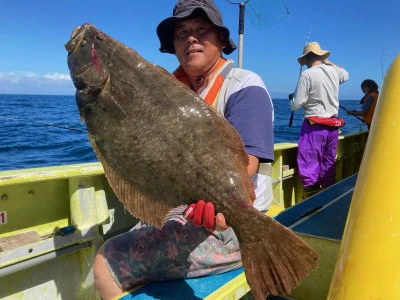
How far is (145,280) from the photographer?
2.40 m

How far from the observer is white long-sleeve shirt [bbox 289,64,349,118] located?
5785mm

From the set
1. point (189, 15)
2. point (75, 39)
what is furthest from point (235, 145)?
point (75, 39)

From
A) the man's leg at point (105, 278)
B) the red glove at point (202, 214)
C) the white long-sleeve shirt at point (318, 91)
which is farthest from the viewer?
the white long-sleeve shirt at point (318, 91)

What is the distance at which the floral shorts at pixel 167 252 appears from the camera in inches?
91.4

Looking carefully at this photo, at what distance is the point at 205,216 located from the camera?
1.90 metres

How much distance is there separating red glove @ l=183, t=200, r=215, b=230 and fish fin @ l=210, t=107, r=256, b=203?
243 mm

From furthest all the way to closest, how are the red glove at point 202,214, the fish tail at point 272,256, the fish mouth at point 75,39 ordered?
the fish mouth at point 75,39, the red glove at point 202,214, the fish tail at point 272,256

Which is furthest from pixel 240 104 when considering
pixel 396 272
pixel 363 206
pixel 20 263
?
pixel 20 263

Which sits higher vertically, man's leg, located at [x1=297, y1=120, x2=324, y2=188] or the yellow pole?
the yellow pole

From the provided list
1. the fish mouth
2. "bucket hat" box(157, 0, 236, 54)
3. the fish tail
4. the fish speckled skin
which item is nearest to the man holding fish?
"bucket hat" box(157, 0, 236, 54)

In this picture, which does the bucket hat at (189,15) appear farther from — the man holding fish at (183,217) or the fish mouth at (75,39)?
the fish mouth at (75,39)

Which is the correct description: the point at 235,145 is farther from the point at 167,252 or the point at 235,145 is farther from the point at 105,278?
the point at 105,278

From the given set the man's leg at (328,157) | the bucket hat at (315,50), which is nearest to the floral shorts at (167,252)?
the man's leg at (328,157)

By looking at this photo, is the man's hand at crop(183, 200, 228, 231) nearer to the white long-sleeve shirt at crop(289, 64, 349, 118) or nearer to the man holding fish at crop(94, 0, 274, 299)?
the man holding fish at crop(94, 0, 274, 299)
